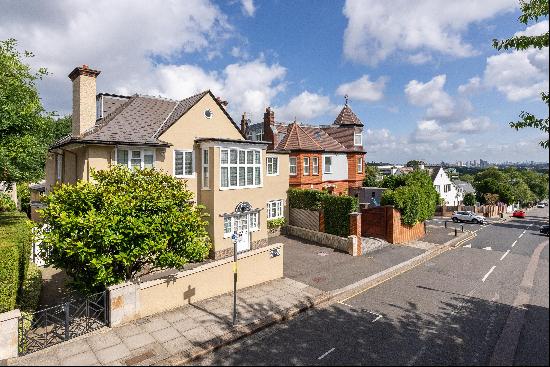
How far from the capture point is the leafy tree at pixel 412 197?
81.6 feet

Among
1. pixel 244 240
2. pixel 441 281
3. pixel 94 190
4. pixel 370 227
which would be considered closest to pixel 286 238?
pixel 244 240

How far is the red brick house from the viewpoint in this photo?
30161mm

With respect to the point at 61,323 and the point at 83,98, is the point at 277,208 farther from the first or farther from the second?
the point at 61,323

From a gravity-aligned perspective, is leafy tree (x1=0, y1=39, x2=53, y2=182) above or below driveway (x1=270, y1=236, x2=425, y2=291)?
above

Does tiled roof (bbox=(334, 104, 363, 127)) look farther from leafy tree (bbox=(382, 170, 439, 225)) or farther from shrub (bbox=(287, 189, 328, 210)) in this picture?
shrub (bbox=(287, 189, 328, 210))

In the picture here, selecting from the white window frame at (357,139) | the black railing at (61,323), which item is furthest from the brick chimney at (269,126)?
the black railing at (61,323)

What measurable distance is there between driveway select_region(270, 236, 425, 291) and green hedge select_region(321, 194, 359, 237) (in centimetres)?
173

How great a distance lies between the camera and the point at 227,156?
1966 cm

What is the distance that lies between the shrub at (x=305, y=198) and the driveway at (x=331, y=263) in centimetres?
305

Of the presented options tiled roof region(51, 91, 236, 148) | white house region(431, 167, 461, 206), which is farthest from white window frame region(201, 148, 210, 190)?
white house region(431, 167, 461, 206)

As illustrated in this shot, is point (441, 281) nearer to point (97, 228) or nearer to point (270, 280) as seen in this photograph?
point (270, 280)

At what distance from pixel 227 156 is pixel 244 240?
5719mm

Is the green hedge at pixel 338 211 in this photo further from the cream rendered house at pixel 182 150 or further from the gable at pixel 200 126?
the gable at pixel 200 126

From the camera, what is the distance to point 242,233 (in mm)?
20891
